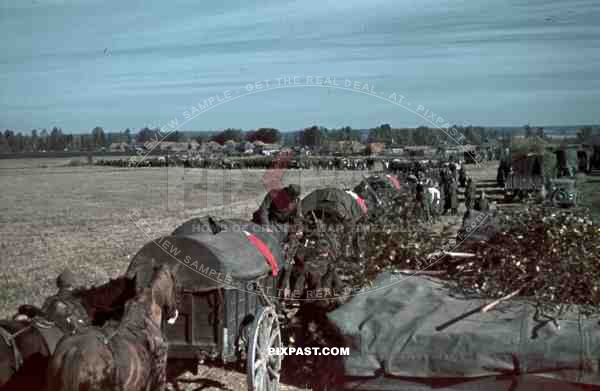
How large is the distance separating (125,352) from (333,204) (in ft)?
25.2

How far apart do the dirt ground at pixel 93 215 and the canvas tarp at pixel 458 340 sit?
4.81ft

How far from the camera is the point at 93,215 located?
75.9 feet

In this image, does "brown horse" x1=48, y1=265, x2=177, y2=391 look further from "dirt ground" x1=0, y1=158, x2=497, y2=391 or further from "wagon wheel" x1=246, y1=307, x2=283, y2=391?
"dirt ground" x1=0, y1=158, x2=497, y2=391

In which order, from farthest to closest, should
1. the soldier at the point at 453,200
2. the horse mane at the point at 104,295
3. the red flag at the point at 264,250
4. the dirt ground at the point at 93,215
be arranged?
the soldier at the point at 453,200 → the dirt ground at the point at 93,215 → the red flag at the point at 264,250 → the horse mane at the point at 104,295

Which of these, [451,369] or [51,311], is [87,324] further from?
[451,369]

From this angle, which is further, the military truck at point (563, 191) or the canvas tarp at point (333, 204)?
the military truck at point (563, 191)

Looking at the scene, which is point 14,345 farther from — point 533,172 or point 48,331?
point 533,172

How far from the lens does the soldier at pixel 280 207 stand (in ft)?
31.9

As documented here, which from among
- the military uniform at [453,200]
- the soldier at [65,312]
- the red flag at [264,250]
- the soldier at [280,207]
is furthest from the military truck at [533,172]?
the soldier at [65,312]

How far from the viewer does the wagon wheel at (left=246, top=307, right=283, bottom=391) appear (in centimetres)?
575

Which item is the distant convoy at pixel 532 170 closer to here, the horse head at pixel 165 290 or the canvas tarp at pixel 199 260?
the canvas tarp at pixel 199 260

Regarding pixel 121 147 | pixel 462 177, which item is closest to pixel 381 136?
pixel 462 177

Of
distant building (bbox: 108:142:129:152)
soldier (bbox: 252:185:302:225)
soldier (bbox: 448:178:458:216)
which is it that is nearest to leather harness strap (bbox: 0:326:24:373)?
soldier (bbox: 252:185:302:225)

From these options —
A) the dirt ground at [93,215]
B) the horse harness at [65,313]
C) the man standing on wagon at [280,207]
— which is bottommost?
the dirt ground at [93,215]
